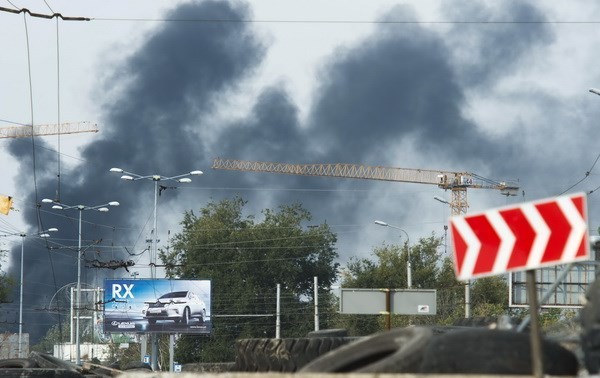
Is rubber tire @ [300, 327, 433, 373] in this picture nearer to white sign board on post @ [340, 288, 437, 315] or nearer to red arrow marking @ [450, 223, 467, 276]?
red arrow marking @ [450, 223, 467, 276]

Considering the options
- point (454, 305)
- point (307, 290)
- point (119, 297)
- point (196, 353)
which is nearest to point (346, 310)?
point (454, 305)

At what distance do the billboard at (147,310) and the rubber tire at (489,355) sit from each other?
7989 cm

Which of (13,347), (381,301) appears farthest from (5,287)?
(381,301)

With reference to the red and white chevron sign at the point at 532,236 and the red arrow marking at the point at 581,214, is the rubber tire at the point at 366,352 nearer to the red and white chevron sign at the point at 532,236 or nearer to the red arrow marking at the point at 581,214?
the red and white chevron sign at the point at 532,236

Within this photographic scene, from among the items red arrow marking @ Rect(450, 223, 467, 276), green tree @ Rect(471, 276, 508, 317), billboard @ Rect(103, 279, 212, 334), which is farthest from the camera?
billboard @ Rect(103, 279, 212, 334)

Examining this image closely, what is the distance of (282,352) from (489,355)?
235 inches

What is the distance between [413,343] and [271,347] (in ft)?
18.4

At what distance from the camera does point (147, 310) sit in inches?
3484

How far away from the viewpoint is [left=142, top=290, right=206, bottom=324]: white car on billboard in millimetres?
88500

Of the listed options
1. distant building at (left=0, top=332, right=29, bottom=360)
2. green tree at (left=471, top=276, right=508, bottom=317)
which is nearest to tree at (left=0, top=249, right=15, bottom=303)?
distant building at (left=0, top=332, right=29, bottom=360)

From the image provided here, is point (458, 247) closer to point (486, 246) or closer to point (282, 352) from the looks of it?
point (486, 246)

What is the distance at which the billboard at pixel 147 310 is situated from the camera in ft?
290

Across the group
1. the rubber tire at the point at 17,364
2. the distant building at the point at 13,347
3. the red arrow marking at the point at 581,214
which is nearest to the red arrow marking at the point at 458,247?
the red arrow marking at the point at 581,214

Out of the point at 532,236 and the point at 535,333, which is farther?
the point at 532,236
